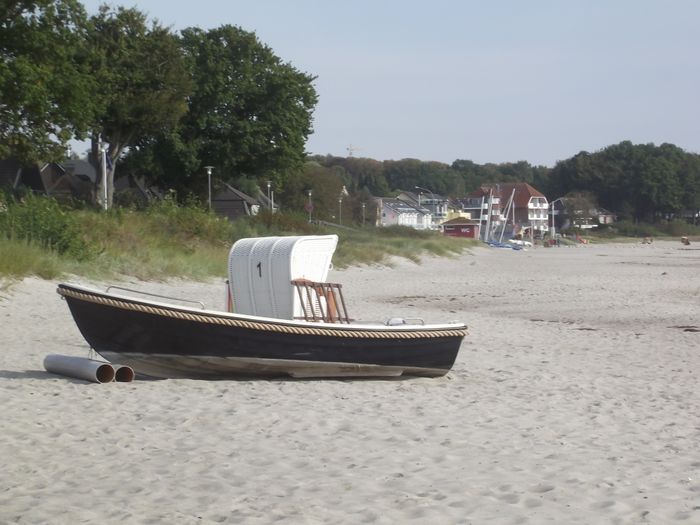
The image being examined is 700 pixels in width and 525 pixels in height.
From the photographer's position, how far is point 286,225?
44.1m

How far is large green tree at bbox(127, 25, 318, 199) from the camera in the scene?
2077 inches

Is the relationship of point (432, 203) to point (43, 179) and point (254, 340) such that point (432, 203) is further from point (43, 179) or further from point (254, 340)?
point (254, 340)

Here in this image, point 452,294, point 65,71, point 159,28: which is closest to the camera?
point 452,294

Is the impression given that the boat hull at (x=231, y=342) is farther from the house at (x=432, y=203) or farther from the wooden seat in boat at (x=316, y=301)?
the house at (x=432, y=203)

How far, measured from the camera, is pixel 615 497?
6328 millimetres

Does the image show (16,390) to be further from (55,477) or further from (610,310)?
(610,310)

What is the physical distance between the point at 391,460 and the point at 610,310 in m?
16.5

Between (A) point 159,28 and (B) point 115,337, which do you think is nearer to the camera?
(B) point 115,337

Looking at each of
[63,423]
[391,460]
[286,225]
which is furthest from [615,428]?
[286,225]

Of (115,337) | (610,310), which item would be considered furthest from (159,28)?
(115,337)

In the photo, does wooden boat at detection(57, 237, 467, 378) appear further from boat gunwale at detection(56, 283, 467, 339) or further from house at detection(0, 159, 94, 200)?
house at detection(0, 159, 94, 200)

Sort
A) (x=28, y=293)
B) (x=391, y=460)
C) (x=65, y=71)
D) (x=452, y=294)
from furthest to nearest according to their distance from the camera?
(x=65, y=71) < (x=452, y=294) < (x=28, y=293) < (x=391, y=460)

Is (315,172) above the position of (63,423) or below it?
above

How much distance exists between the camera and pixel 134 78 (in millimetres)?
44625
